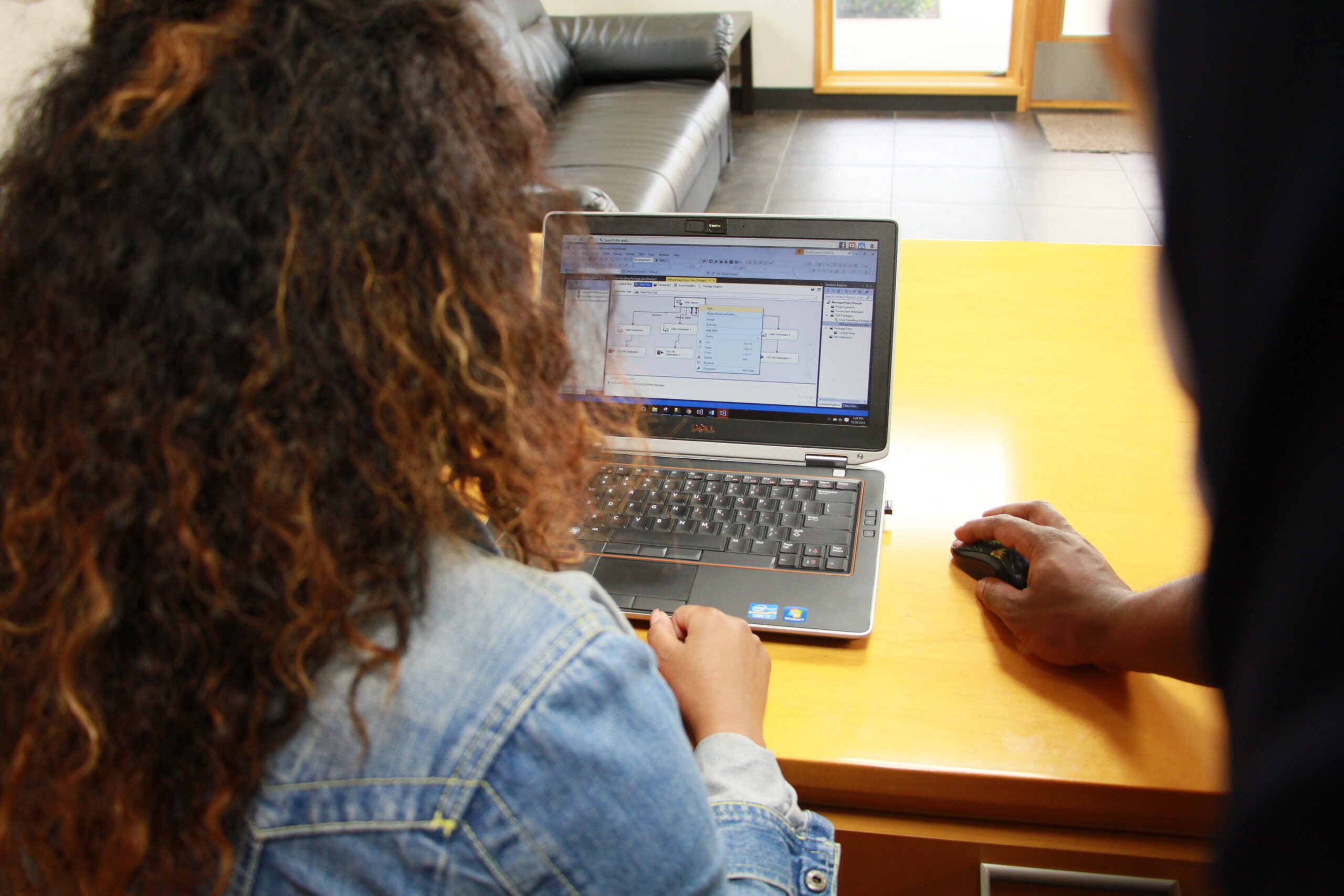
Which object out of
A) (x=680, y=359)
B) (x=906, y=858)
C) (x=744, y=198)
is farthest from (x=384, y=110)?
(x=744, y=198)

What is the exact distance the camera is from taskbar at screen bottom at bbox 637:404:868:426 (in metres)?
1.03

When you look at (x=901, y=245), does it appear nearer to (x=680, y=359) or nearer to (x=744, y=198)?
(x=680, y=359)

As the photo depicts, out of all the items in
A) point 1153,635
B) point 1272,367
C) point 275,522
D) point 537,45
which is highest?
point 1272,367

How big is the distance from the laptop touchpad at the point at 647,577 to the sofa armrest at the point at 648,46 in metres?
3.20

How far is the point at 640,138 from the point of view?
3.21 metres

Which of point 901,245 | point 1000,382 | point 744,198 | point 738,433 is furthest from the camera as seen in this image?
point 744,198

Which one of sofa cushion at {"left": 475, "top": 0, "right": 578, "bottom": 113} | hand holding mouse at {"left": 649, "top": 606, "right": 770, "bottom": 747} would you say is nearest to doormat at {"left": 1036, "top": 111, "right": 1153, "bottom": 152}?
sofa cushion at {"left": 475, "top": 0, "right": 578, "bottom": 113}

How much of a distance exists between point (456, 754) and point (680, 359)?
2.16 feet

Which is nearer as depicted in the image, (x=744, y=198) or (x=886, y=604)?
(x=886, y=604)

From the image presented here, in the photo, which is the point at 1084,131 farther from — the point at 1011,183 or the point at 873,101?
A: the point at 873,101

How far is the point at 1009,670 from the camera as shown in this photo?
822 mm

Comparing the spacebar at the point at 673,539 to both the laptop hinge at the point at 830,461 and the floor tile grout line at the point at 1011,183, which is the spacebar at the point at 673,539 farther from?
the floor tile grout line at the point at 1011,183

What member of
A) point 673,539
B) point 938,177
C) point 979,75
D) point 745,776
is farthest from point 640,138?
point 745,776

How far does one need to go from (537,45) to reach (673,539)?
319cm
